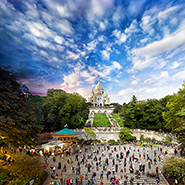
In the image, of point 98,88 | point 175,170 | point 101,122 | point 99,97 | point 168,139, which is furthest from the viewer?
point 98,88

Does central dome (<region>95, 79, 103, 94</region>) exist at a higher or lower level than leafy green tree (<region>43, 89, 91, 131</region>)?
higher

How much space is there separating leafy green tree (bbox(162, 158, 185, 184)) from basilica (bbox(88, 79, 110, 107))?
A: 90541mm

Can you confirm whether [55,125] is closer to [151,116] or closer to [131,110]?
[131,110]

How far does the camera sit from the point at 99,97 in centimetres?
10488

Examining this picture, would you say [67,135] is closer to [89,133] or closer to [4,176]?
[89,133]

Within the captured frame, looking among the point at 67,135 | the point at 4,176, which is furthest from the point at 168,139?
the point at 4,176

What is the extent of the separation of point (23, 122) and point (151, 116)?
102 feet

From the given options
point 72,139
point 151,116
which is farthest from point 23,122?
point 151,116

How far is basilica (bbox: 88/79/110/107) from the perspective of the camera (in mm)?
104625

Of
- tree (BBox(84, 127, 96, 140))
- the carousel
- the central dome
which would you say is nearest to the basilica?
the central dome

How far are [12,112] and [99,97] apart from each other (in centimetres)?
9393

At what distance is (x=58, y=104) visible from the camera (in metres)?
34.2

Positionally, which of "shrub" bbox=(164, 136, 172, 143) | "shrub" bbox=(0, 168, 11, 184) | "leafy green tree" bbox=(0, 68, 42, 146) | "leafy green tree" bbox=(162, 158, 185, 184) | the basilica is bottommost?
"shrub" bbox=(0, 168, 11, 184)

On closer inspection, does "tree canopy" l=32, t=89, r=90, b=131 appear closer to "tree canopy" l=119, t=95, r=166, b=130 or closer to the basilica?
"tree canopy" l=119, t=95, r=166, b=130
